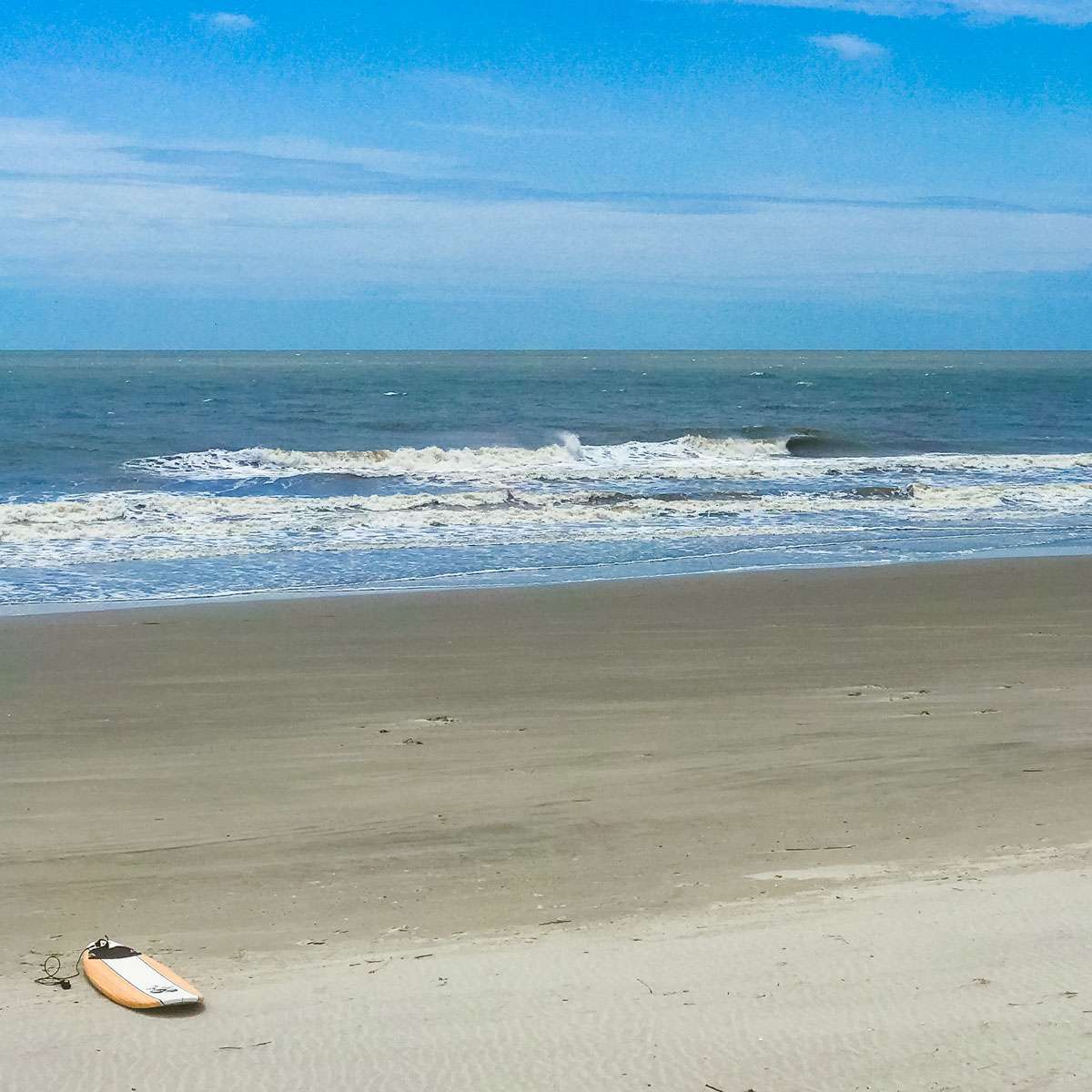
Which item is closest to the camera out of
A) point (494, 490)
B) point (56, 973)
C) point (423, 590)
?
point (56, 973)

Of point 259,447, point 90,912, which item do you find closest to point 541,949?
point 90,912

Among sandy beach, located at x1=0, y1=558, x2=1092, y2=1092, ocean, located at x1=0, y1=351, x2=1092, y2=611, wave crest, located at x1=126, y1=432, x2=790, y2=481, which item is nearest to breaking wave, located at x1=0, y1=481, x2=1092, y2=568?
ocean, located at x1=0, y1=351, x2=1092, y2=611

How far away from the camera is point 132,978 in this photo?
3.79 m

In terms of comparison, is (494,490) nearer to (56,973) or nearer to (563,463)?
(563,463)

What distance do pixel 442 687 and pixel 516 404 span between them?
164 ft

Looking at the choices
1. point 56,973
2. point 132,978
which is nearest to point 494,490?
point 56,973

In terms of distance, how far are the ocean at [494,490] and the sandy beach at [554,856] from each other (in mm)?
4356

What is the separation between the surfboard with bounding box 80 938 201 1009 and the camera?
363 centimetres

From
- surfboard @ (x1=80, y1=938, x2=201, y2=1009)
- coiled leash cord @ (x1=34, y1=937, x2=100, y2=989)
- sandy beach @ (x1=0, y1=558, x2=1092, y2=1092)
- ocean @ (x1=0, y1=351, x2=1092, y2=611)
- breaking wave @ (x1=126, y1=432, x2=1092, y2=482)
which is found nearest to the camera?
sandy beach @ (x1=0, y1=558, x2=1092, y2=1092)

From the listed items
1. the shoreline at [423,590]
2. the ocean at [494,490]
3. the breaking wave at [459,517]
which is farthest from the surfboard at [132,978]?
the breaking wave at [459,517]

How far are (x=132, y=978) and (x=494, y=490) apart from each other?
2035cm

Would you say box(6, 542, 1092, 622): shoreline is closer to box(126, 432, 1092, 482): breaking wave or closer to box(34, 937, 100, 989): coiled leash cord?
box(34, 937, 100, 989): coiled leash cord

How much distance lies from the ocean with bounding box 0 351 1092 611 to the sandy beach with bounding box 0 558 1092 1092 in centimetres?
436

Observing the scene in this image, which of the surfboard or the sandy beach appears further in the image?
the surfboard
